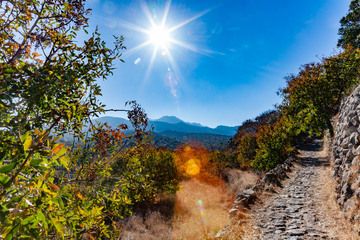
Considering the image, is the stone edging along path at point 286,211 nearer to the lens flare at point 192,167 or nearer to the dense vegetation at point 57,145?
the dense vegetation at point 57,145

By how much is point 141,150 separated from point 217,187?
17.5 metres

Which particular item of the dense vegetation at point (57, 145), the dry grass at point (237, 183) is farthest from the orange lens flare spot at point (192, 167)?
the dense vegetation at point (57, 145)

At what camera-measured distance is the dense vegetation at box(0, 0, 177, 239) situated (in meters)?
1.68

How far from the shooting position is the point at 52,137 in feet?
7.33

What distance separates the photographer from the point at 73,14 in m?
3.58

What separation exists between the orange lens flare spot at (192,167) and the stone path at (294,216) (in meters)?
12.2

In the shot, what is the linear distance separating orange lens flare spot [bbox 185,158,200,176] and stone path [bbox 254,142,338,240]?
12.2m

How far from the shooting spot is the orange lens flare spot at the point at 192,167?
26589 millimetres

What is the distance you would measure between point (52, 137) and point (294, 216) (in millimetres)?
10454

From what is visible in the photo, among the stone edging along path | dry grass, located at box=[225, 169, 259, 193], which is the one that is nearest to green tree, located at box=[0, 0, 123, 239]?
the stone edging along path

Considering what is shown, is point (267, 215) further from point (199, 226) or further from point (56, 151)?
point (56, 151)

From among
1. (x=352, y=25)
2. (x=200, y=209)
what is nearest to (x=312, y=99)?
(x=200, y=209)

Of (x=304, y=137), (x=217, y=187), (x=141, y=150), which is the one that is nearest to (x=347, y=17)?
(x=304, y=137)

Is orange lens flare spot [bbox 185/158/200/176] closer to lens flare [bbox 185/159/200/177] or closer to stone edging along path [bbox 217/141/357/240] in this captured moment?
lens flare [bbox 185/159/200/177]
